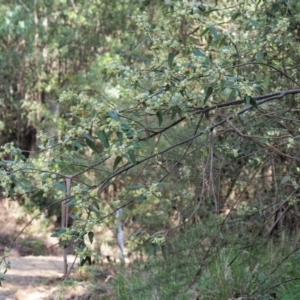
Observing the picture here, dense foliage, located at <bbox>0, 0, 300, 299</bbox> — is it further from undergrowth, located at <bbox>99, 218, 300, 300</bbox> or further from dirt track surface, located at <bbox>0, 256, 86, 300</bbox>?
dirt track surface, located at <bbox>0, 256, 86, 300</bbox>

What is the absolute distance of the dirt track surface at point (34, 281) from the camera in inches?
319

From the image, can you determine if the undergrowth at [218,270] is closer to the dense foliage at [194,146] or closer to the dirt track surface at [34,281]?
the dense foliage at [194,146]

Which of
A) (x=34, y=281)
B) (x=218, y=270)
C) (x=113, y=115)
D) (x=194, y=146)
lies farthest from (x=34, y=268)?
(x=113, y=115)

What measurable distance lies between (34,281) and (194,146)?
16.3 ft

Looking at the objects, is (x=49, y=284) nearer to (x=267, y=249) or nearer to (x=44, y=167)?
(x=267, y=249)

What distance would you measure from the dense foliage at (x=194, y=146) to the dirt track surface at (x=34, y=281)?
1412 mm

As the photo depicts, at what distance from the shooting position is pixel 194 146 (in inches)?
220

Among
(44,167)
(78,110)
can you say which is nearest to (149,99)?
(78,110)

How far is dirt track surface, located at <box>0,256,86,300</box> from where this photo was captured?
8102 mm

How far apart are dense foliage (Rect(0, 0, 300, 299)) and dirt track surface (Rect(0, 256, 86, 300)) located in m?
1.41

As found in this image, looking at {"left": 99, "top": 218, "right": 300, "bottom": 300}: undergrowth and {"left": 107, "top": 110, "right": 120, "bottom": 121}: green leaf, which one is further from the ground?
{"left": 107, "top": 110, "right": 120, "bottom": 121}: green leaf

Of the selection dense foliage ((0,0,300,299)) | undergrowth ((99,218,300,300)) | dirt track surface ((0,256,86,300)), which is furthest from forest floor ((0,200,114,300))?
undergrowth ((99,218,300,300))

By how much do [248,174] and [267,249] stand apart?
0.78 metres

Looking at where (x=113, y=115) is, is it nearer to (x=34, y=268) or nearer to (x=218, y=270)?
(x=218, y=270)
